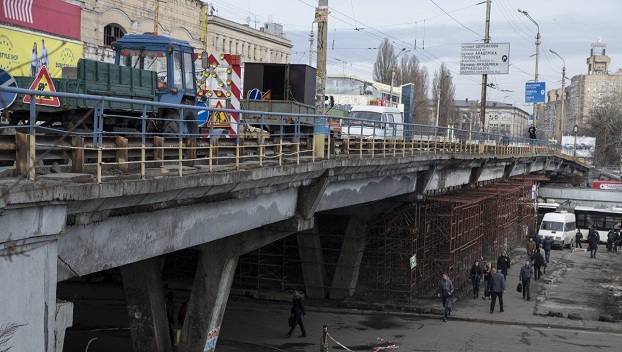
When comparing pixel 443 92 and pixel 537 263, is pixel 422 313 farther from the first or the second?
pixel 443 92

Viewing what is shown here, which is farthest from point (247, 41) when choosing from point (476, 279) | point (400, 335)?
point (400, 335)

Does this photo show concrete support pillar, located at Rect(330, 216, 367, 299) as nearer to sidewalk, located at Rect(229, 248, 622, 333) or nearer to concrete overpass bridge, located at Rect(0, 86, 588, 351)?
sidewalk, located at Rect(229, 248, 622, 333)

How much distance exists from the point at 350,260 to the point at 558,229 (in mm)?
24825

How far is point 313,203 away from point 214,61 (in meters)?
4.80

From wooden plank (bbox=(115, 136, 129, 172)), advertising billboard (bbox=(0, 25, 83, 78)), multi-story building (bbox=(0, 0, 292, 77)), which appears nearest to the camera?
wooden plank (bbox=(115, 136, 129, 172))

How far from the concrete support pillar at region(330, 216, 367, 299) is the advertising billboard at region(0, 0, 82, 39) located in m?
11.2

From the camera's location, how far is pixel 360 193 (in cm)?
2292

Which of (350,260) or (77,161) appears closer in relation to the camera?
(77,161)

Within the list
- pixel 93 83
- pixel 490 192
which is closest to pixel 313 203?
pixel 93 83

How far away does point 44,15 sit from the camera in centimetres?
2511

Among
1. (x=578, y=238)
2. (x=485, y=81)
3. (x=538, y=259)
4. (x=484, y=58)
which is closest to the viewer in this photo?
(x=538, y=259)

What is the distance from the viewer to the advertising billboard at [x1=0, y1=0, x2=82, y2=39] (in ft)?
74.2

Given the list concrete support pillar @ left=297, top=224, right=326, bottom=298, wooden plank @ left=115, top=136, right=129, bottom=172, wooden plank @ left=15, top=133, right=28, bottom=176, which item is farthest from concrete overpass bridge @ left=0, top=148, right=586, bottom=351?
concrete support pillar @ left=297, top=224, right=326, bottom=298

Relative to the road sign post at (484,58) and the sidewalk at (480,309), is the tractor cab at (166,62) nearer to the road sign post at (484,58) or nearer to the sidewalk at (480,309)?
the sidewalk at (480,309)
